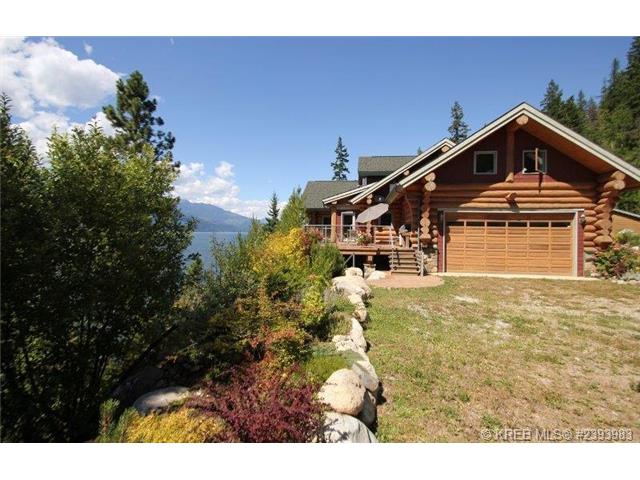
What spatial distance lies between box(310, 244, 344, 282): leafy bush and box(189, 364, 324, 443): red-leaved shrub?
5.59 meters

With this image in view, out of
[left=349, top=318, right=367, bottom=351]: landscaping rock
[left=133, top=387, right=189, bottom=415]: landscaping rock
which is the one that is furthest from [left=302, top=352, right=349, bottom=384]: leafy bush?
A: [left=133, top=387, right=189, bottom=415]: landscaping rock

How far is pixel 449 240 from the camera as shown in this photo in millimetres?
14969

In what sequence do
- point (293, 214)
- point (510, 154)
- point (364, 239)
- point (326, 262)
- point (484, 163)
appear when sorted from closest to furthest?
1. point (326, 262)
2. point (510, 154)
3. point (484, 163)
4. point (364, 239)
5. point (293, 214)

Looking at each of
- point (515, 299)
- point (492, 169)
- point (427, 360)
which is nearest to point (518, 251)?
point (492, 169)

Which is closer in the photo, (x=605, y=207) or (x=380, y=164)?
(x=605, y=207)

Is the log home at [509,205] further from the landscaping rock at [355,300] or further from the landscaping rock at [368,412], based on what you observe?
the landscaping rock at [368,412]

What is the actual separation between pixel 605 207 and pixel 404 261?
29.4ft

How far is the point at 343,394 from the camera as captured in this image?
375 cm

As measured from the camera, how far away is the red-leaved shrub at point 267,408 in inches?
123

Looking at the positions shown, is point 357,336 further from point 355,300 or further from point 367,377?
point 355,300

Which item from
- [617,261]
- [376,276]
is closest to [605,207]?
[617,261]

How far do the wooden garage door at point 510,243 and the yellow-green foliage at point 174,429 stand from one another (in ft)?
46.1

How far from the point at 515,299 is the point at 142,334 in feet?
35.7

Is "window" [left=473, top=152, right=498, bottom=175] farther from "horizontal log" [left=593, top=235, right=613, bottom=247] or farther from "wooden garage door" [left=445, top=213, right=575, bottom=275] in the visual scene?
"horizontal log" [left=593, top=235, right=613, bottom=247]
